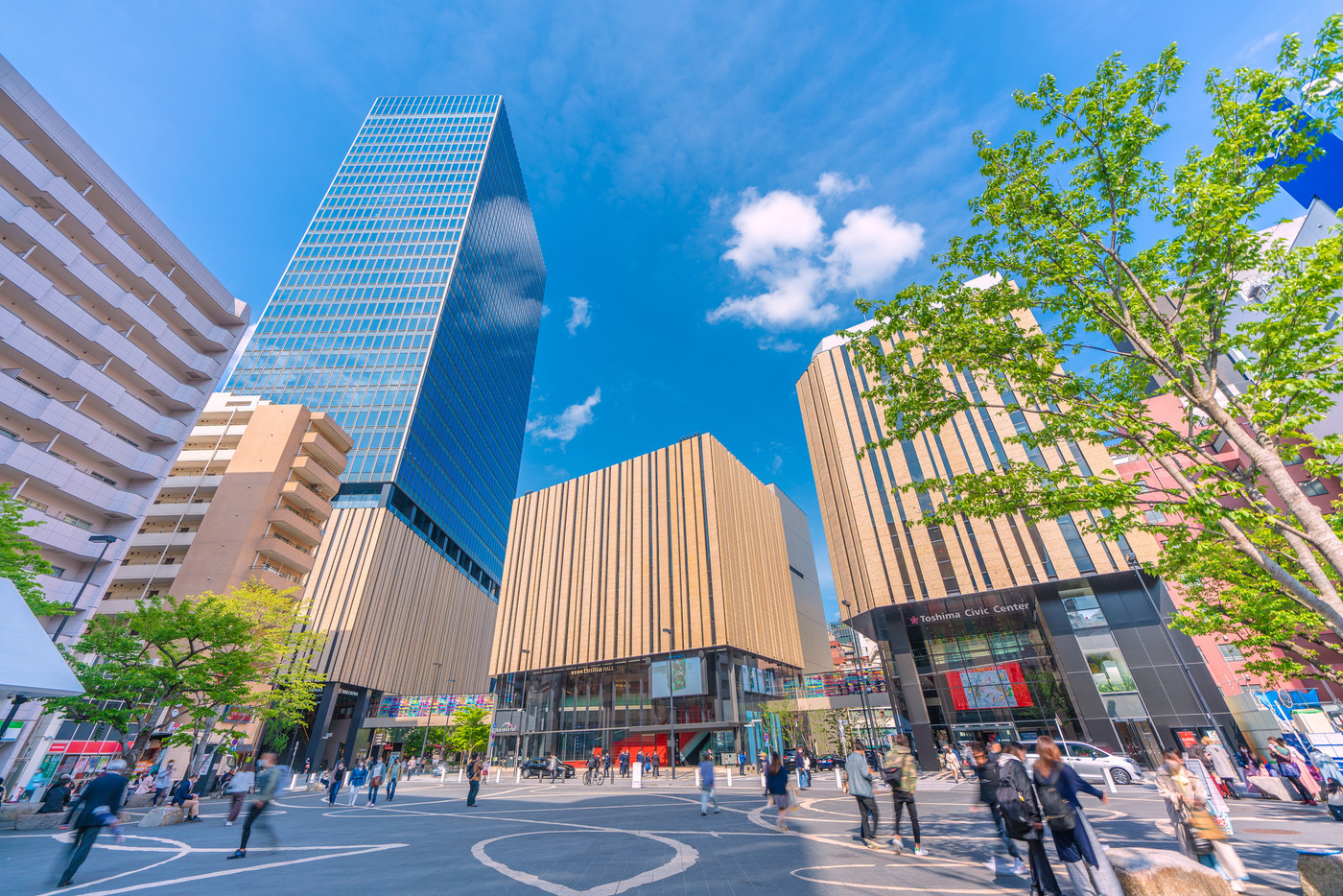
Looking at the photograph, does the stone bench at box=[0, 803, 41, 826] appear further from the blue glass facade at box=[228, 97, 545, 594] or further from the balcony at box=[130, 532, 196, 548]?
the blue glass facade at box=[228, 97, 545, 594]

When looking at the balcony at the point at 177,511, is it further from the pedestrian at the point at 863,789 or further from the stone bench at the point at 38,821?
the pedestrian at the point at 863,789

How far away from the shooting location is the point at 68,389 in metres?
32.1

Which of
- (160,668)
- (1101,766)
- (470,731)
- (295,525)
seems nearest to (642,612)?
(470,731)

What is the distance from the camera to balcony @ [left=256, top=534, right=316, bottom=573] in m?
43.0

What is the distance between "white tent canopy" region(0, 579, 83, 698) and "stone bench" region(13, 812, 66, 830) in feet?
16.7

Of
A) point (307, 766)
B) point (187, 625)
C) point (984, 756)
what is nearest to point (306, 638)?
point (187, 625)

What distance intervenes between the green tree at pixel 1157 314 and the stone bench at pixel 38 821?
25209mm

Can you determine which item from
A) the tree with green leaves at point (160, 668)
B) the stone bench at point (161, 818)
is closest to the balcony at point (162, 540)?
the tree with green leaves at point (160, 668)

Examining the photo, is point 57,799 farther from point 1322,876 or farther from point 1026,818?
point 1322,876

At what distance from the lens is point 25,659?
38.4 feet

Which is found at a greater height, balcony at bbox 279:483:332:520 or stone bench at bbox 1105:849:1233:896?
balcony at bbox 279:483:332:520

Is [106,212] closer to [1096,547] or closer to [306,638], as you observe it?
[306,638]

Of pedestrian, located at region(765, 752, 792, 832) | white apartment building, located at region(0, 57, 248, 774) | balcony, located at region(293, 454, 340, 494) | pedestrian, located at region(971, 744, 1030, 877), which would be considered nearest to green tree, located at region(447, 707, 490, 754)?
balcony, located at region(293, 454, 340, 494)

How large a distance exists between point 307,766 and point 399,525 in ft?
78.7
